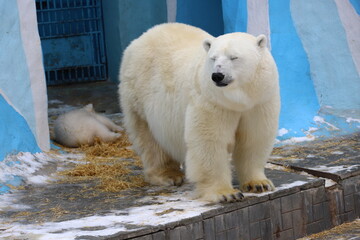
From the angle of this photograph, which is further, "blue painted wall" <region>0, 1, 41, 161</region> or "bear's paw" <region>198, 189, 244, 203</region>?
"blue painted wall" <region>0, 1, 41, 161</region>

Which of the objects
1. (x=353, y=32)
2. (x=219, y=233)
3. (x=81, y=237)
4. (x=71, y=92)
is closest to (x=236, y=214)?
(x=219, y=233)

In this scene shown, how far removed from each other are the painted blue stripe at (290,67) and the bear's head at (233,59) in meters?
2.37

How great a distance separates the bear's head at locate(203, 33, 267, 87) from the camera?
389cm

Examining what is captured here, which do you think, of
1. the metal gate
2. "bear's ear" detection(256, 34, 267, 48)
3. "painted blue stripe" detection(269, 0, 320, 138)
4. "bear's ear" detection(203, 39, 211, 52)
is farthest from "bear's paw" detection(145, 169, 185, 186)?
the metal gate

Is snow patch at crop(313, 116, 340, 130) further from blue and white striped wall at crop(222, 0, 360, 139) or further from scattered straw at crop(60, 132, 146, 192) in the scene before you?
scattered straw at crop(60, 132, 146, 192)

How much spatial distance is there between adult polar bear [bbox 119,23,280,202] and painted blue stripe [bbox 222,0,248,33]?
4.61ft

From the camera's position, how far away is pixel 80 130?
6.81m

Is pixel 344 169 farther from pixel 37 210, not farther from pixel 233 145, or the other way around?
pixel 37 210

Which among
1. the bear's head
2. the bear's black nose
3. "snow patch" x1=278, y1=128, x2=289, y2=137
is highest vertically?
the bear's head

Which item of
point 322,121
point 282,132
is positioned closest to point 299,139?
point 282,132

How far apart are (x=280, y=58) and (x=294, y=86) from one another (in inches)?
11.7

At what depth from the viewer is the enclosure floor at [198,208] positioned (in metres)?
3.92

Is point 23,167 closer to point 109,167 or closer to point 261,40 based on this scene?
point 109,167

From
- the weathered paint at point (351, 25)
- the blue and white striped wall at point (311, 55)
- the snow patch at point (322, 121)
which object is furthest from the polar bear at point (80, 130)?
the weathered paint at point (351, 25)
